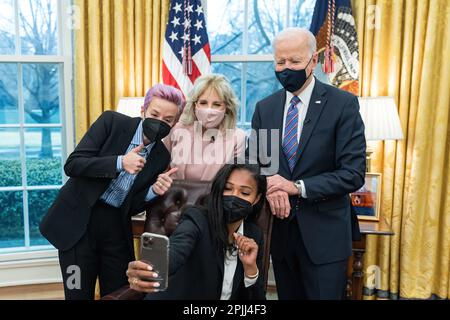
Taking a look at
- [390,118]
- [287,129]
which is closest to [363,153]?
[287,129]

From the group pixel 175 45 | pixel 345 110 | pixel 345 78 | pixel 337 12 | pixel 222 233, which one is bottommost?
pixel 222 233

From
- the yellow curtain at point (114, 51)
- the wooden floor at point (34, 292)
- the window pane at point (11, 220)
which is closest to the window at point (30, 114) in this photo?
the window pane at point (11, 220)

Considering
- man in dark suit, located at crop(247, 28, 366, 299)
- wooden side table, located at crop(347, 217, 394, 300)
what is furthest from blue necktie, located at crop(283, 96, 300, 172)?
wooden side table, located at crop(347, 217, 394, 300)

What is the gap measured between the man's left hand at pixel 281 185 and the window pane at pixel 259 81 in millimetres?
1769

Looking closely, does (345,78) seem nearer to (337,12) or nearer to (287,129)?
(337,12)

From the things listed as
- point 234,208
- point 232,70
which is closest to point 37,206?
point 232,70

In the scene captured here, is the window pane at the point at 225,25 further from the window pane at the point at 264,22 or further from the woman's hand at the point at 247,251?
the woman's hand at the point at 247,251

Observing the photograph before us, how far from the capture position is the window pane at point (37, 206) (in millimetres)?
3209

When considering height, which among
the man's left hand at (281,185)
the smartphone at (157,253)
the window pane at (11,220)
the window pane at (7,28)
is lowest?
the window pane at (11,220)

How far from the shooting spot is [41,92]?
3.11 metres

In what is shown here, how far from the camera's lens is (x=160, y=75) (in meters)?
2.94

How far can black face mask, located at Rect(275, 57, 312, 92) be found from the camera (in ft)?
5.13

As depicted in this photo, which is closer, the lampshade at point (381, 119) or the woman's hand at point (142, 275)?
the woman's hand at point (142, 275)

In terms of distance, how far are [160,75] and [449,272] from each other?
2594 mm
